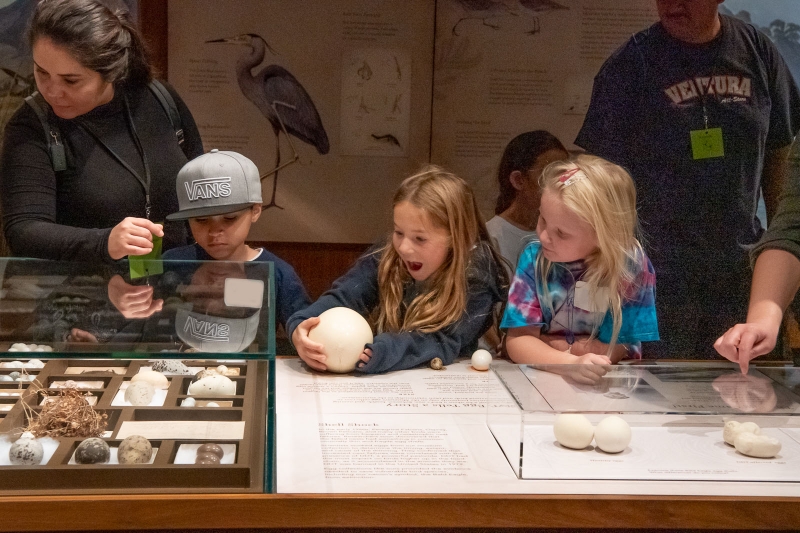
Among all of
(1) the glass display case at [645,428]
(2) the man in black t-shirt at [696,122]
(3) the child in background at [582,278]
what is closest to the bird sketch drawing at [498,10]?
(2) the man in black t-shirt at [696,122]

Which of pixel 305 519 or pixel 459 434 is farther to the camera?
pixel 459 434

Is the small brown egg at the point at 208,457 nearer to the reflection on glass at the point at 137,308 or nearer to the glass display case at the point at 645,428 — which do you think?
the reflection on glass at the point at 137,308

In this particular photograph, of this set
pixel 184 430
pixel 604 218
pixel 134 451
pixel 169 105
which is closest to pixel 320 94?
pixel 169 105

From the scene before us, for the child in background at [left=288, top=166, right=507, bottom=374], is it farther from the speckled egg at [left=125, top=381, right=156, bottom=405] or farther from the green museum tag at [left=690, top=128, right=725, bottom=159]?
the green museum tag at [left=690, top=128, right=725, bottom=159]

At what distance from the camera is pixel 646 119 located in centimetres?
259

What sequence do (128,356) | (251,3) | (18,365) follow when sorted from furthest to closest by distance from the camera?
(251,3)
(18,365)
(128,356)

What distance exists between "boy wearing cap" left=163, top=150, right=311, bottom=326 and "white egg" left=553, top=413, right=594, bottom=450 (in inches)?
39.3

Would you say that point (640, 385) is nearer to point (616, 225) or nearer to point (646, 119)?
point (616, 225)

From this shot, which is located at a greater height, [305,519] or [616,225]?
[616,225]

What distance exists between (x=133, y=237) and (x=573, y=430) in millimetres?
1097

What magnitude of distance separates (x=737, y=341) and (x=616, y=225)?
1.37 feet

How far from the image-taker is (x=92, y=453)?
1.33 metres

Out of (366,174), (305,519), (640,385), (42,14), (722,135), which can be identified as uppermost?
(42,14)

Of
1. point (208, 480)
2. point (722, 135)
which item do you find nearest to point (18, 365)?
point (208, 480)
